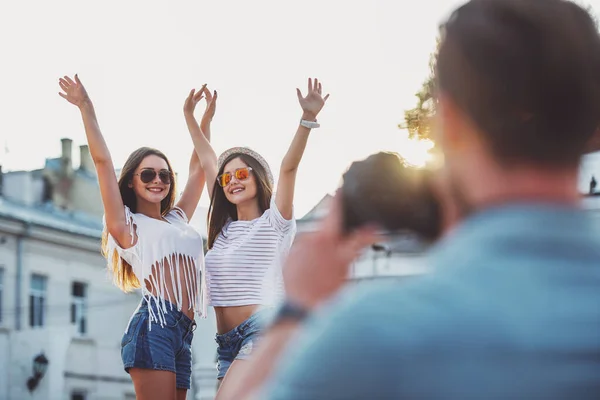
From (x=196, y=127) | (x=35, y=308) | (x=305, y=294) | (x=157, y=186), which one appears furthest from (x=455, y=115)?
(x=35, y=308)

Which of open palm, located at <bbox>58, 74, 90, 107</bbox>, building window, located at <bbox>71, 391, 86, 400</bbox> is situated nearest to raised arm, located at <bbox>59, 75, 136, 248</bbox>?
open palm, located at <bbox>58, 74, 90, 107</bbox>

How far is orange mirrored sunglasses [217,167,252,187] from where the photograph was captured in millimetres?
4922

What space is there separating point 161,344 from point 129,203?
74cm

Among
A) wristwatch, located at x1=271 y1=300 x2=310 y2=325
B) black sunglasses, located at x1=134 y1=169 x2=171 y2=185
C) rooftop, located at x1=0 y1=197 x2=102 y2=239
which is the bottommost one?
wristwatch, located at x1=271 y1=300 x2=310 y2=325

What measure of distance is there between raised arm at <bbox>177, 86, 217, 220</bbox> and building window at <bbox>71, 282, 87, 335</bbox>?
28370mm

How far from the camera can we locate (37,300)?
104 ft

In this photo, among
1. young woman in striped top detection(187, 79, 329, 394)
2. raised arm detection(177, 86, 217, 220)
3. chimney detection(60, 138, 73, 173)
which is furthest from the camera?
chimney detection(60, 138, 73, 173)

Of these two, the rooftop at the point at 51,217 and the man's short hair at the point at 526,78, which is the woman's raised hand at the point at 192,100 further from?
the rooftop at the point at 51,217

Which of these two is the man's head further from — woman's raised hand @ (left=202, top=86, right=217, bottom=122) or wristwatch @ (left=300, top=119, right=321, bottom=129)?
woman's raised hand @ (left=202, top=86, right=217, bottom=122)

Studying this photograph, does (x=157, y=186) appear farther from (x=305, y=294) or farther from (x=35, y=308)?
(x=35, y=308)

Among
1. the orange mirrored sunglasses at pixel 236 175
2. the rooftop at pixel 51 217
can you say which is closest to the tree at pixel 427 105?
the orange mirrored sunglasses at pixel 236 175

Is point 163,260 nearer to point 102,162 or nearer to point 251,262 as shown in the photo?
point 251,262

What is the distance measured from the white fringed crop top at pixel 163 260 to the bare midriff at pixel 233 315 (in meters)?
0.09

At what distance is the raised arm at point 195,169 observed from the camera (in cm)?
540
